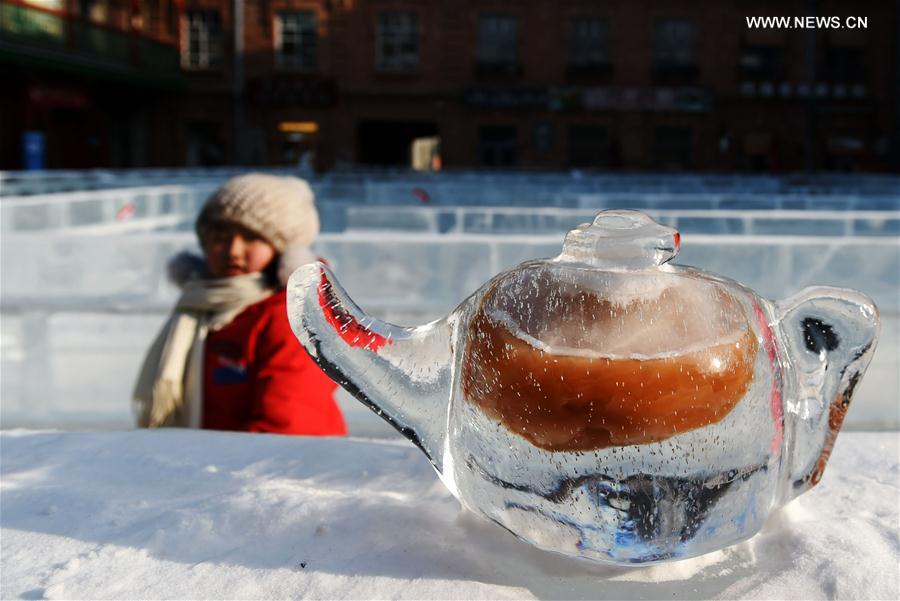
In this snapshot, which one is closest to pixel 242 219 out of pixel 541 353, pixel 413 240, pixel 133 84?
pixel 413 240

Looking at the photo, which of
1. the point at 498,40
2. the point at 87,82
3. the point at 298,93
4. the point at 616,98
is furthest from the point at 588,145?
the point at 87,82

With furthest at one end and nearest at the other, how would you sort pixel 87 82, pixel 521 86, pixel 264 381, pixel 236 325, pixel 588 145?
pixel 588 145 < pixel 521 86 < pixel 87 82 < pixel 236 325 < pixel 264 381

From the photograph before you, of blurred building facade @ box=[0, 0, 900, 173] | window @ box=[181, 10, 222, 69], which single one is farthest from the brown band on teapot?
window @ box=[181, 10, 222, 69]

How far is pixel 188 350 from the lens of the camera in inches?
65.1

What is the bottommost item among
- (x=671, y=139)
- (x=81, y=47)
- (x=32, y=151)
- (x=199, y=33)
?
(x=32, y=151)

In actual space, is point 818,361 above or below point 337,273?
above

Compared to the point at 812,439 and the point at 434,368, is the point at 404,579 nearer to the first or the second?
the point at 434,368

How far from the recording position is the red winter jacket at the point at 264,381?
1.43 meters

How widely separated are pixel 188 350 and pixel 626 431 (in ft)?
4.17

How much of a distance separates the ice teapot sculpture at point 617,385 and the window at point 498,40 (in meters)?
20.6

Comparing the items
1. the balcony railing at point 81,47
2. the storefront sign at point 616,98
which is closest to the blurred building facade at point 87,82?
the balcony railing at point 81,47

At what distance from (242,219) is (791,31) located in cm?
2194

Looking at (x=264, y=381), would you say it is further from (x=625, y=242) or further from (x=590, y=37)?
(x=590, y=37)

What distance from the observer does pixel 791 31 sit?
21203mm
